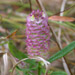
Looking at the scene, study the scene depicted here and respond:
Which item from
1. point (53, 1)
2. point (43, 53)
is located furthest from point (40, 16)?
point (53, 1)

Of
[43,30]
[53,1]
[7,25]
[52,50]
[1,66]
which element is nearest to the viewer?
A: [43,30]

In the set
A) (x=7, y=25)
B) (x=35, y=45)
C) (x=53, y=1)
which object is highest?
(x=53, y=1)

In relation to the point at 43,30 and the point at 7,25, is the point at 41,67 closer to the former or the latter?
the point at 43,30

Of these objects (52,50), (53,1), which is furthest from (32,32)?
(53,1)

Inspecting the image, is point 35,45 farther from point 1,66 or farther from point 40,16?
point 1,66

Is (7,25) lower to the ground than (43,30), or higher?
higher

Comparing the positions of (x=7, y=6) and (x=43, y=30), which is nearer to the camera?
(x=43, y=30)

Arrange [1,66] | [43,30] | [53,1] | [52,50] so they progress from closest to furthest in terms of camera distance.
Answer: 1. [43,30]
2. [1,66]
3. [52,50]
4. [53,1]
